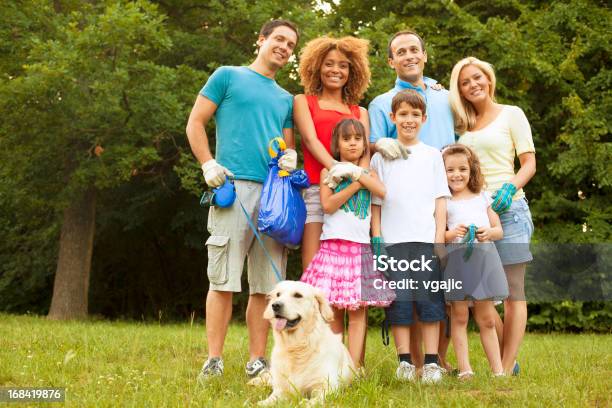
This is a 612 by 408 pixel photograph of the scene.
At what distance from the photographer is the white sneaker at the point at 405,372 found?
438 centimetres

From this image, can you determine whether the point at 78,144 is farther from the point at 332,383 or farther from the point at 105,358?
the point at 332,383

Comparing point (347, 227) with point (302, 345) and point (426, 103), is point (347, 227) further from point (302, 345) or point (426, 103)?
point (426, 103)

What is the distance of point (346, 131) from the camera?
4598 millimetres

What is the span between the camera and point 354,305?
4465mm

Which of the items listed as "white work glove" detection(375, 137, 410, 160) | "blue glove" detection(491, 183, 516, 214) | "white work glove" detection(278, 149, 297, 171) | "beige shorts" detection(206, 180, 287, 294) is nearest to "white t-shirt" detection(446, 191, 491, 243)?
"blue glove" detection(491, 183, 516, 214)

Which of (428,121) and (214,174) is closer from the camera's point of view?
(214,174)

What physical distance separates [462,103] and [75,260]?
908 cm

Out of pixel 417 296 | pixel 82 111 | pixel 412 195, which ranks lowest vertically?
pixel 417 296

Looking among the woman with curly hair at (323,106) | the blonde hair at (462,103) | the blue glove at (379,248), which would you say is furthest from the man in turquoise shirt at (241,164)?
the blonde hair at (462,103)

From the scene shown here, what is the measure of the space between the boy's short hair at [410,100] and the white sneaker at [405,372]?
1.83m

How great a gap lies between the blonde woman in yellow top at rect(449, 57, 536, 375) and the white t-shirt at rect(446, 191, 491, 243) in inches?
3.9

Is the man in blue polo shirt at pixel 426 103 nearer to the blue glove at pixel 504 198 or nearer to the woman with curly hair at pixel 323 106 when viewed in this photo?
the woman with curly hair at pixel 323 106

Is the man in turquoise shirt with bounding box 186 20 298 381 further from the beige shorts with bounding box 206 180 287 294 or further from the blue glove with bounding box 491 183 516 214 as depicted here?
the blue glove with bounding box 491 183 516 214

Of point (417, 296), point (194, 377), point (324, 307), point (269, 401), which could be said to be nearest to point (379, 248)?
point (417, 296)
